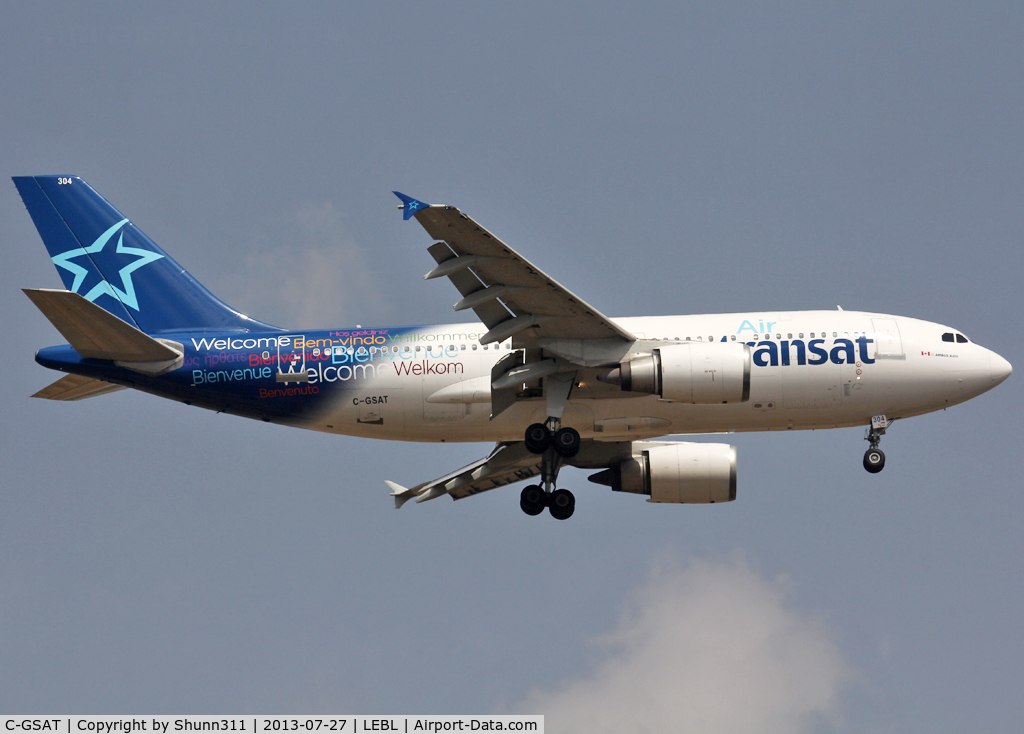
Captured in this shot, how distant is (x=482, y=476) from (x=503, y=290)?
412 inches

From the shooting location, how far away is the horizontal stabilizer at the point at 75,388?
35812mm

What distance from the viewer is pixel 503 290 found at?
3203cm

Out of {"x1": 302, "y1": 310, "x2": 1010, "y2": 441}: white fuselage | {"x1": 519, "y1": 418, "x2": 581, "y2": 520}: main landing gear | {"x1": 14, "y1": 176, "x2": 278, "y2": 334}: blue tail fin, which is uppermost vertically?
{"x1": 14, "y1": 176, "x2": 278, "y2": 334}: blue tail fin

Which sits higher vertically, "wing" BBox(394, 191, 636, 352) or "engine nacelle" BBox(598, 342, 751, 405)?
"wing" BBox(394, 191, 636, 352)

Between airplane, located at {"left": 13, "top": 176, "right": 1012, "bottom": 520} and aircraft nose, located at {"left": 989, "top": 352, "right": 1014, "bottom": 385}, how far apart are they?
2.3 inches

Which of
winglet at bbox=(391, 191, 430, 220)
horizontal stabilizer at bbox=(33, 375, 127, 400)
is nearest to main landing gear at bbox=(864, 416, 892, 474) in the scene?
winglet at bbox=(391, 191, 430, 220)

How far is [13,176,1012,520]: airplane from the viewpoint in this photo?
33.2m

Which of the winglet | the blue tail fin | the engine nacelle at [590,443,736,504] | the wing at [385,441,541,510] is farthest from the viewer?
the wing at [385,441,541,510]

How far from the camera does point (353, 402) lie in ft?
116

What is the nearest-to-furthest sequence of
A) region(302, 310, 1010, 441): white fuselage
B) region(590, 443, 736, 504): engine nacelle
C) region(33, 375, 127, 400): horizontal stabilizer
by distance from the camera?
region(302, 310, 1010, 441): white fuselage → region(33, 375, 127, 400): horizontal stabilizer → region(590, 443, 736, 504): engine nacelle

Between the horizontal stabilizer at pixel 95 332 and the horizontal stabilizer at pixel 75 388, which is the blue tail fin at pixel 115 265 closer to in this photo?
the horizontal stabilizer at pixel 75 388

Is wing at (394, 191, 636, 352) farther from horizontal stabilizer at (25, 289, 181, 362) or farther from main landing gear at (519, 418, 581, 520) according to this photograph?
horizontal stabilizer at (25, 289, 181, 362)

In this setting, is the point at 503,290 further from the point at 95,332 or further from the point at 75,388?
the point at 75,388

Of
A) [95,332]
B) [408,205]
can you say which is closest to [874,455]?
[408,205]
